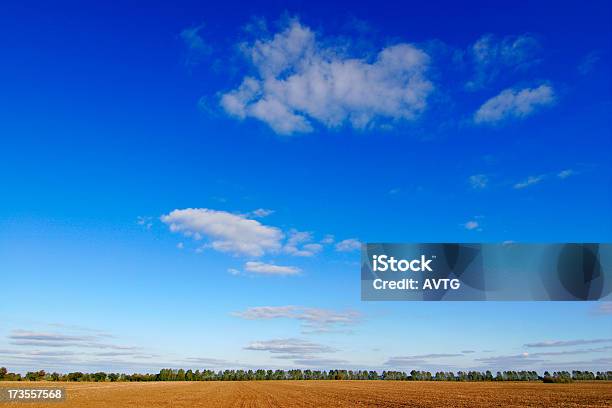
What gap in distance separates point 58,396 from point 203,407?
84.8ft

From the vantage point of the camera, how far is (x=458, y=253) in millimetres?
42938

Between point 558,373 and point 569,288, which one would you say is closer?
point 569,288

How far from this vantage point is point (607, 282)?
41375 mm

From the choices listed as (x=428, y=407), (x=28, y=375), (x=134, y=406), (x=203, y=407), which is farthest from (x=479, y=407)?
(x=28, y=375)

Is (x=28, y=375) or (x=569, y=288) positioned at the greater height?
(x=569, y=288)

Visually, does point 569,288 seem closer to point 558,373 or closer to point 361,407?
point 361,407

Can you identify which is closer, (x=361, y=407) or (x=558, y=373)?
(x=361, y=407)

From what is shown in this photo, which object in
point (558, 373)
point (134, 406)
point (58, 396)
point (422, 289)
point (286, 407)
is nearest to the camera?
point (422, 289)

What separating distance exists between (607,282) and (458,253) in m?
12.4

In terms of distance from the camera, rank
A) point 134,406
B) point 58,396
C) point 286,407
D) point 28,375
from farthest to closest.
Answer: point 28,375, point 58,396, point 134,406, point 286,407

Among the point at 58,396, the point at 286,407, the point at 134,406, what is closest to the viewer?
the point at 286,407

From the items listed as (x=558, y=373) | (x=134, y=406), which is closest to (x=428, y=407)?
(x=134, y=406)

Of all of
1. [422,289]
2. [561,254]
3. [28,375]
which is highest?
[561,254]

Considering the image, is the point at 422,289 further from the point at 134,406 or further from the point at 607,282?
the point at 134,406
